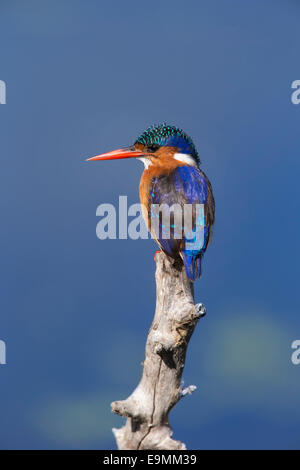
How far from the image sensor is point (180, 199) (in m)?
2.48

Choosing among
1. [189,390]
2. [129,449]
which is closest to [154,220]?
[189,390]

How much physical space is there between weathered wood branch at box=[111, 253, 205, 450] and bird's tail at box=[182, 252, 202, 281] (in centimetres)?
9

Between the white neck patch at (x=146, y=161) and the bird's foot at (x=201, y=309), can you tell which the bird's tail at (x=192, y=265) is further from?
the white neck patch at (x=146, y=161)

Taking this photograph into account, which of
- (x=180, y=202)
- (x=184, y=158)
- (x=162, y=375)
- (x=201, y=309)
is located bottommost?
(x=162, y=375)

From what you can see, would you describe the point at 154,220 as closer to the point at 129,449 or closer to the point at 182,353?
the point at 182,353

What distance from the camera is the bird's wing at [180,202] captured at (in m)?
2.41

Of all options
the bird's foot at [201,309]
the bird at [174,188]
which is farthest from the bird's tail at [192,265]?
the bird's foot at [201,309]

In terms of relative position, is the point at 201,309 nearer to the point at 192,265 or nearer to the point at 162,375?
the point at 192,265

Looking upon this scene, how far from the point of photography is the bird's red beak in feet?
8.97

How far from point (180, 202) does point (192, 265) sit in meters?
0.34

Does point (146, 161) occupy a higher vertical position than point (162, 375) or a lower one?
higher

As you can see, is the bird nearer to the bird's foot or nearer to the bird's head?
the bird's head

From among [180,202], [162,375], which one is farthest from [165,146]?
[162,375]

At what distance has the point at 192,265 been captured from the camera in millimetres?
2367
